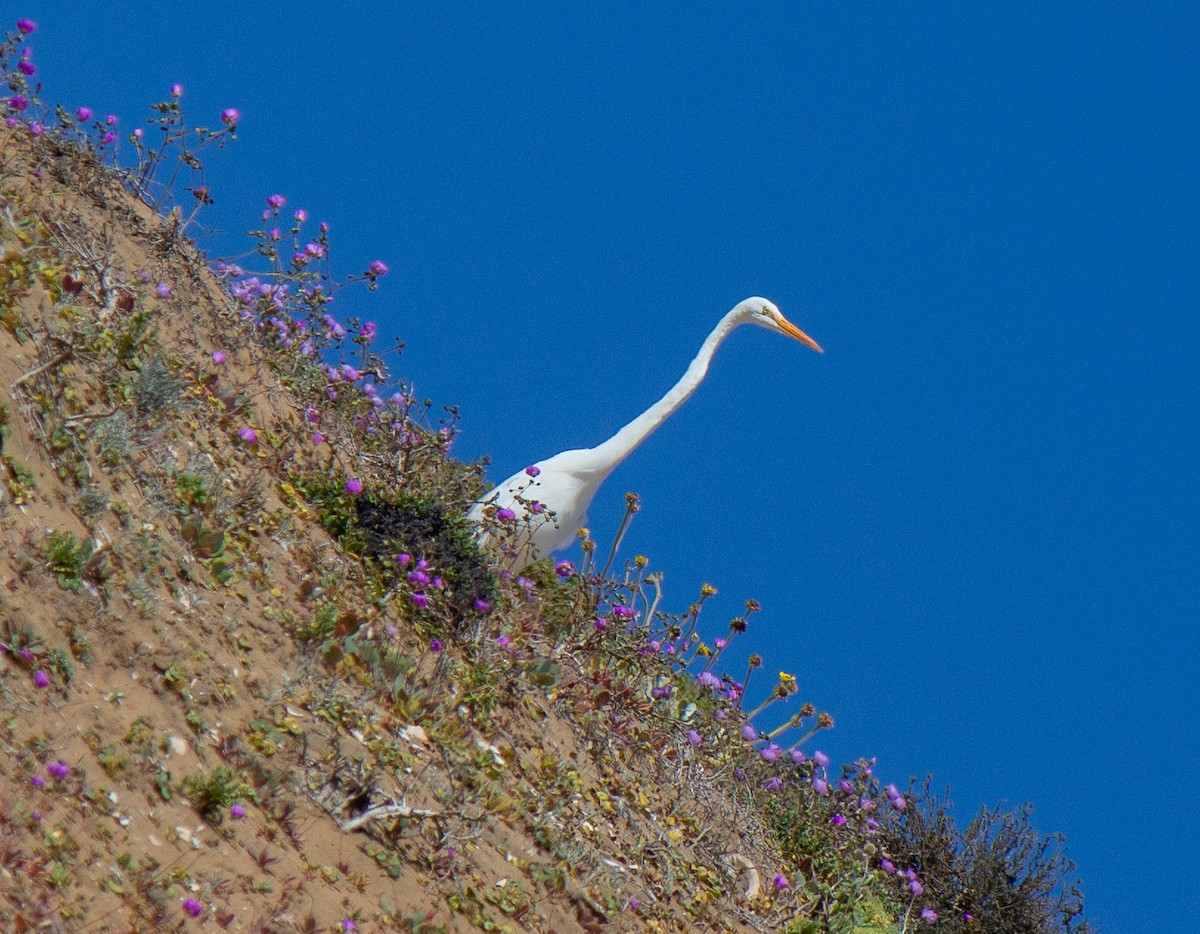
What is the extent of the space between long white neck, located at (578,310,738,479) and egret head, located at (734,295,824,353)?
1.50 feet

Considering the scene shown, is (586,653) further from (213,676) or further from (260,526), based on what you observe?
(213,676)

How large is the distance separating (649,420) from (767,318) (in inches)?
60.3

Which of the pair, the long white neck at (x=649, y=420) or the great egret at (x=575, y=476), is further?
the long white neck at (x=649, y=420)

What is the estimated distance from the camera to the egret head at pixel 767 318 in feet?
37.6

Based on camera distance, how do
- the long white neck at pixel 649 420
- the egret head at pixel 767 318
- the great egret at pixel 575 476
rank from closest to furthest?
the great egret at pixel 575 476, the long white neck at pixel 649 420, the egret head at pixel 767 318

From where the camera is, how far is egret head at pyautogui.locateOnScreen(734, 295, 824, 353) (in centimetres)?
1145

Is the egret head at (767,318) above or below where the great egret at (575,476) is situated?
above

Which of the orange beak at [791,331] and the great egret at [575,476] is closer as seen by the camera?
the great egret at [575,476]

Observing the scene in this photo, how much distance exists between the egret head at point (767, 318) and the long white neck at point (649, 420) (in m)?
0.46

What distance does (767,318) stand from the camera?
37.8 feet

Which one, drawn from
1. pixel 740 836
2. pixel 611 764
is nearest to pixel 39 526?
pixel 611 764

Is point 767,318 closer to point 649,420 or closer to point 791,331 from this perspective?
point 791,331

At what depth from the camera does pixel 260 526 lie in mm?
7023

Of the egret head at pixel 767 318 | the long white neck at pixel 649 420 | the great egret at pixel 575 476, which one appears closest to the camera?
the great egret at pixel 575 476
